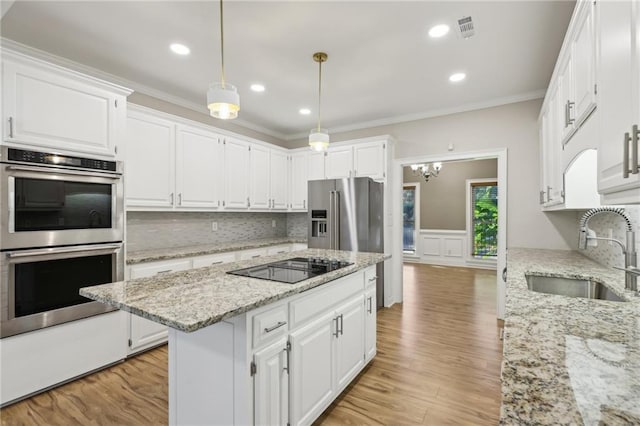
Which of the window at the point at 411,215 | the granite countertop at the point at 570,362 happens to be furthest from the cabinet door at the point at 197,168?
the window at the point at 411,215

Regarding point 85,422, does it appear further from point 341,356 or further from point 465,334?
point 465,334

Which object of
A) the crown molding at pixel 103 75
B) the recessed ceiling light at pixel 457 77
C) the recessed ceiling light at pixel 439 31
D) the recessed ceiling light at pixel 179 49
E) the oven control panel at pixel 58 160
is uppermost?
the recessed ceiling light at pixel 439 31

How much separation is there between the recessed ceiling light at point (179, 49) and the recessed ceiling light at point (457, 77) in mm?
2645

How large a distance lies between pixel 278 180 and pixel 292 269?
9.64 ft

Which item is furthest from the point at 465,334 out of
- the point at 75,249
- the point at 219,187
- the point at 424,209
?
the point at 424,209

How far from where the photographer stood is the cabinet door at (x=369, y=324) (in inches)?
98.4

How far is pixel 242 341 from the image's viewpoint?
1334mm

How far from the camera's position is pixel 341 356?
6.93ft

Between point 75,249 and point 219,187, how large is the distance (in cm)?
177

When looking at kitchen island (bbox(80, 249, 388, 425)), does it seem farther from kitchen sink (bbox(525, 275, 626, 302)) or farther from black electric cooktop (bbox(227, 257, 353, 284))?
kitchen sink (bbox(525, 275, 626, 302))

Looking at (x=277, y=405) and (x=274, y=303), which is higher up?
(x=274, y=303)

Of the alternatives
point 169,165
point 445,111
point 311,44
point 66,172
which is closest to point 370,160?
point 445,111

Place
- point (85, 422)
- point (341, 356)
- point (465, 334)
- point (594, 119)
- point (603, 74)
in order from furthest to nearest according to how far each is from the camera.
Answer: point (465, 334) < point (341, 356) < point (85, 422) < point (594, 119) < point (603, 74)

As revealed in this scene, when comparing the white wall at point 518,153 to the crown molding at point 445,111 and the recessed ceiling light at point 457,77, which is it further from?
the recessed ceiling light at point 457,77
